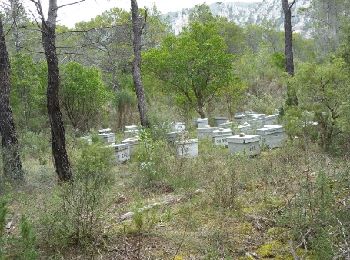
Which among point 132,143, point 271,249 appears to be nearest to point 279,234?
point 271,249

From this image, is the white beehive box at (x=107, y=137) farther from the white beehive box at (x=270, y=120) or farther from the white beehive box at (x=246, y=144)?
the white beehive box at (x=270, y=120)

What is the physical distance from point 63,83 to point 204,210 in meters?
10.3

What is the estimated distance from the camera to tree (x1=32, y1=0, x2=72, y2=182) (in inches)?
260

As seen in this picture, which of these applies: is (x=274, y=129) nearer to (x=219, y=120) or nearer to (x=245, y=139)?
(x=245, y=139)

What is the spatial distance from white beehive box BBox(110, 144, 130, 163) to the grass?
63.2 inches

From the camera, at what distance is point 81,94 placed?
1480 centimetres

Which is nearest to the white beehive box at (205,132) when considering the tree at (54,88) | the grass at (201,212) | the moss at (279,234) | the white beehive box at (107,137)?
the white beehive box at (107,137)

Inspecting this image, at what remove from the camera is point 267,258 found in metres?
4.27

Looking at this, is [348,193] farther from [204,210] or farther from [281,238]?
[204,210]

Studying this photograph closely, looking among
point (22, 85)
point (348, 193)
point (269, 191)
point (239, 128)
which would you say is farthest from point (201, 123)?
point (348, 193)

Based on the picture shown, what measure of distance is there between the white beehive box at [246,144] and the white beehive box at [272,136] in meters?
0.53

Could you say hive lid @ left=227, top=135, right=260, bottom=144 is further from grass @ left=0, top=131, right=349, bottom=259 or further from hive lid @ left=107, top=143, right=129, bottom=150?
hive lid @ left=107, top=143, right=129, bottom=150

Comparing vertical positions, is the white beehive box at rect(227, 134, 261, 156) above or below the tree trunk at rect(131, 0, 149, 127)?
below

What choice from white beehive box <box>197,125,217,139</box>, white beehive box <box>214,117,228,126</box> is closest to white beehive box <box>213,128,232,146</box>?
white beehive box <box>197,125,217,139</box>
